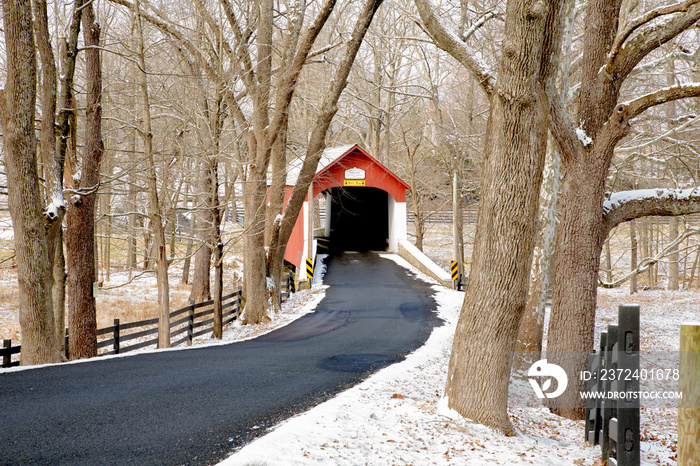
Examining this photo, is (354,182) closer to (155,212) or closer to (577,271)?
(155,212)

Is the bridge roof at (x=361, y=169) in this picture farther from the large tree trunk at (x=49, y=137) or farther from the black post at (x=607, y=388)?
the black post at (x=607, y=388)

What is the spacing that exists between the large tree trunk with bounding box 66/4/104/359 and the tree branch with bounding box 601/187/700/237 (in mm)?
9702

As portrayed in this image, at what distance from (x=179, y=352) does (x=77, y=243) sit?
3.81 m

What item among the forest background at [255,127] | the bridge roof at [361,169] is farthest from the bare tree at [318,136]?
the bridge roof at [361,169]

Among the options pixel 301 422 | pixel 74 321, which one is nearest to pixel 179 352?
pixel 74 321

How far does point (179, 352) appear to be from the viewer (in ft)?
32.0

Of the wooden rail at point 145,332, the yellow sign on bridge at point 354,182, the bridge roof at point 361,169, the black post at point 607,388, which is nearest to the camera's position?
the black post at point 607,388

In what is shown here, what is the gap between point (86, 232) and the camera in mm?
11656

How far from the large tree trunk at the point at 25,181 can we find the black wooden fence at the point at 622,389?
8.00 m

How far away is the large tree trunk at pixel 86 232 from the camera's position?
1127 cm

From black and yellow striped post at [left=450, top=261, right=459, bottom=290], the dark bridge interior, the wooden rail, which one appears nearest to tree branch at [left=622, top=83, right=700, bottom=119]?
the wooden rail

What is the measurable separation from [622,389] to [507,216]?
2.02 m

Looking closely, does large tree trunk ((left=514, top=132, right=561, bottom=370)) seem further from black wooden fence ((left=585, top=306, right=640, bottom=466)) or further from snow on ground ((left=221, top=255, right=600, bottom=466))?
black wooden fence ((left=585, top=306, right=640, bottom=466))

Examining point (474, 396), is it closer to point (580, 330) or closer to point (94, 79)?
point (580, 330)
